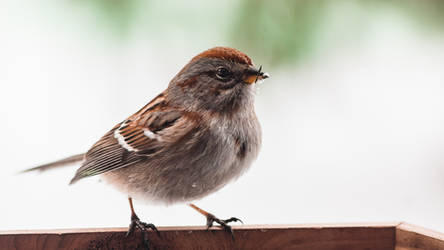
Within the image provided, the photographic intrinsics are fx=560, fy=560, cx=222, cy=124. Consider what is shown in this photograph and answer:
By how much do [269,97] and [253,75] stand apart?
0.79 m

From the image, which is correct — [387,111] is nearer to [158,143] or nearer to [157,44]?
[157,44]

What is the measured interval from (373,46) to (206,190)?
1.27 meters

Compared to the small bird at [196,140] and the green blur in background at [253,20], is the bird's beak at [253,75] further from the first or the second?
the green blur in background at [253,20]

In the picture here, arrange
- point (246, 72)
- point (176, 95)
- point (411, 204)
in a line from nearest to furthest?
point (246, 72)
point (176, 95)
point (411, 204)

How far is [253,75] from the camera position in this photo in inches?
68.6

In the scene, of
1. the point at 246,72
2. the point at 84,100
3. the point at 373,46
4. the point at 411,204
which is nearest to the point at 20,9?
the point at 84,100

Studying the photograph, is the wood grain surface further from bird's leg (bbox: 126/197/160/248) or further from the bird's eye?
the bird's eye

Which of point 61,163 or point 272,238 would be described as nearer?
point 272,238

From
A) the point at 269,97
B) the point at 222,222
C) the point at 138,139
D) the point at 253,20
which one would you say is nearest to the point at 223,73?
the point at 138,139

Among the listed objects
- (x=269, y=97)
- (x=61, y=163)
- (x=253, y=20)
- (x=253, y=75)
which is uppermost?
(x=253, y=20)

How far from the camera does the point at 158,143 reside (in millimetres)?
1819

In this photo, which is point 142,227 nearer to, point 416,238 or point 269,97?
point 416,238

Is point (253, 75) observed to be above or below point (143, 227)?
above

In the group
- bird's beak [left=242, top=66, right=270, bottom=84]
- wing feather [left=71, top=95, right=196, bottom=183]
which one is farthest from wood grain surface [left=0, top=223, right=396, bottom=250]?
bird's beak [left=242, top=66, right=270, bottom=84]
